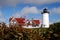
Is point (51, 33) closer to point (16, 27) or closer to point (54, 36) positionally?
point (54, 36)

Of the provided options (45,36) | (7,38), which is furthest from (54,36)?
(7,38)

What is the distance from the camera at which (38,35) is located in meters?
12.7

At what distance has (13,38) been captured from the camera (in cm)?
1217

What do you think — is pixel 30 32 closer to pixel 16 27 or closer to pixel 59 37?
pixel 16 27

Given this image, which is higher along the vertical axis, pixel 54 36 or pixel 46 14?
pixel 46 14

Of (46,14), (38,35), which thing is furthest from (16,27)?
(46,14)

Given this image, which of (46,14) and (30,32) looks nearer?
(30,32)

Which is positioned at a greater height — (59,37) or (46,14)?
(46,14)

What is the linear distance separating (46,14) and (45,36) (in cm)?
6922

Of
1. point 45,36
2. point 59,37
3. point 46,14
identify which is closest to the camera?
point 59,37

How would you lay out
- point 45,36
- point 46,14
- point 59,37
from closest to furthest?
point 59,37 → point 45,36 → point 46,14

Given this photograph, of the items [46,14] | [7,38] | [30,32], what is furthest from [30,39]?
[46,14]

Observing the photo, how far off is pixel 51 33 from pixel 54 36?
0.27m

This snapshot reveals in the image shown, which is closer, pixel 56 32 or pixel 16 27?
pixel 56 32
